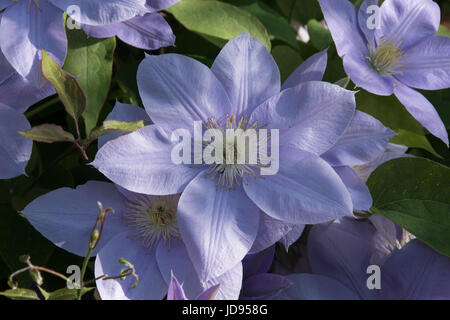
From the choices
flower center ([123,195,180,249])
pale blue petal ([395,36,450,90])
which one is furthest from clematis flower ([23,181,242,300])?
pale blue petal ([395,36,450,90])

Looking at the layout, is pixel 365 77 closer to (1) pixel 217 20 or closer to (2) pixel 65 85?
(1) pixel 217 20

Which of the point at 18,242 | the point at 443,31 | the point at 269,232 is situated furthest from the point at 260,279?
the point at 443,31

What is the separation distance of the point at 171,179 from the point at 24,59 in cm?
19

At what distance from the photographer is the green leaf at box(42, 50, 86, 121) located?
489 mm

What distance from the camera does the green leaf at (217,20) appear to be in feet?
2.04

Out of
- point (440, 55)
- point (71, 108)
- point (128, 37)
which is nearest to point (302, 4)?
point (440, 55)

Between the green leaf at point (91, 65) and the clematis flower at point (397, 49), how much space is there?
0.83ft

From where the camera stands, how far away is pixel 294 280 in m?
0.58

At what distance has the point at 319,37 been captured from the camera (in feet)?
2.30

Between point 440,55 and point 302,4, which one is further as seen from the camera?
point 302,4

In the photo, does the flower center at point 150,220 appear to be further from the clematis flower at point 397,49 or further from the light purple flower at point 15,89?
the clematis flower at point 397,49

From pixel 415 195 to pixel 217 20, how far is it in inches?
12.4

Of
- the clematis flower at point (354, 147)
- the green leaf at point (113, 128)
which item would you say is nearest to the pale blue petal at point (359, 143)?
the clematis flower at point (354, 147)
